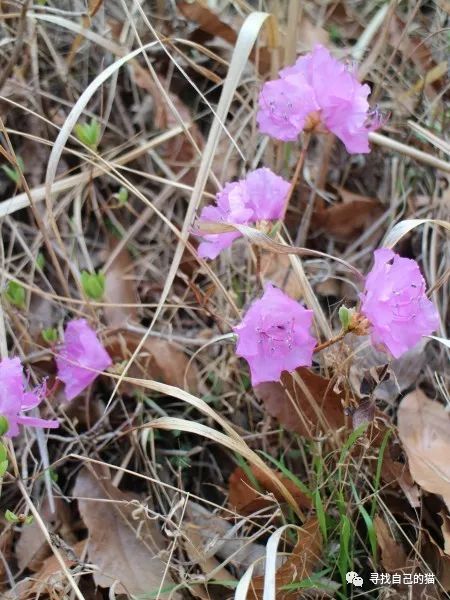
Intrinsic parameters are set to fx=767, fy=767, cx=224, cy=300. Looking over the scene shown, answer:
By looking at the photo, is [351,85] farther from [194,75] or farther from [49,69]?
[49,69]

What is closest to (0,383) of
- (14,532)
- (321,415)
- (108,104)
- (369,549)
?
(14,532)

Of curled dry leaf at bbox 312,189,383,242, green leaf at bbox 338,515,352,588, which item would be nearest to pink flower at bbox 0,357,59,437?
green leaf at bbox 338,515,352,588

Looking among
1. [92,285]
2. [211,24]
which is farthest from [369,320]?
[211,24]

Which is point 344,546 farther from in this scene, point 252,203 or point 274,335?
point 252,203

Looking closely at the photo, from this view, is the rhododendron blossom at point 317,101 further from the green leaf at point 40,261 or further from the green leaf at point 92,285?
the green leaf at point 40,261

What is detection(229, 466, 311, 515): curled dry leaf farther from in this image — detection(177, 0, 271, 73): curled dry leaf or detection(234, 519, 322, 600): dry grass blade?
detection(177, 0, 271, 73): curled dry leaf
